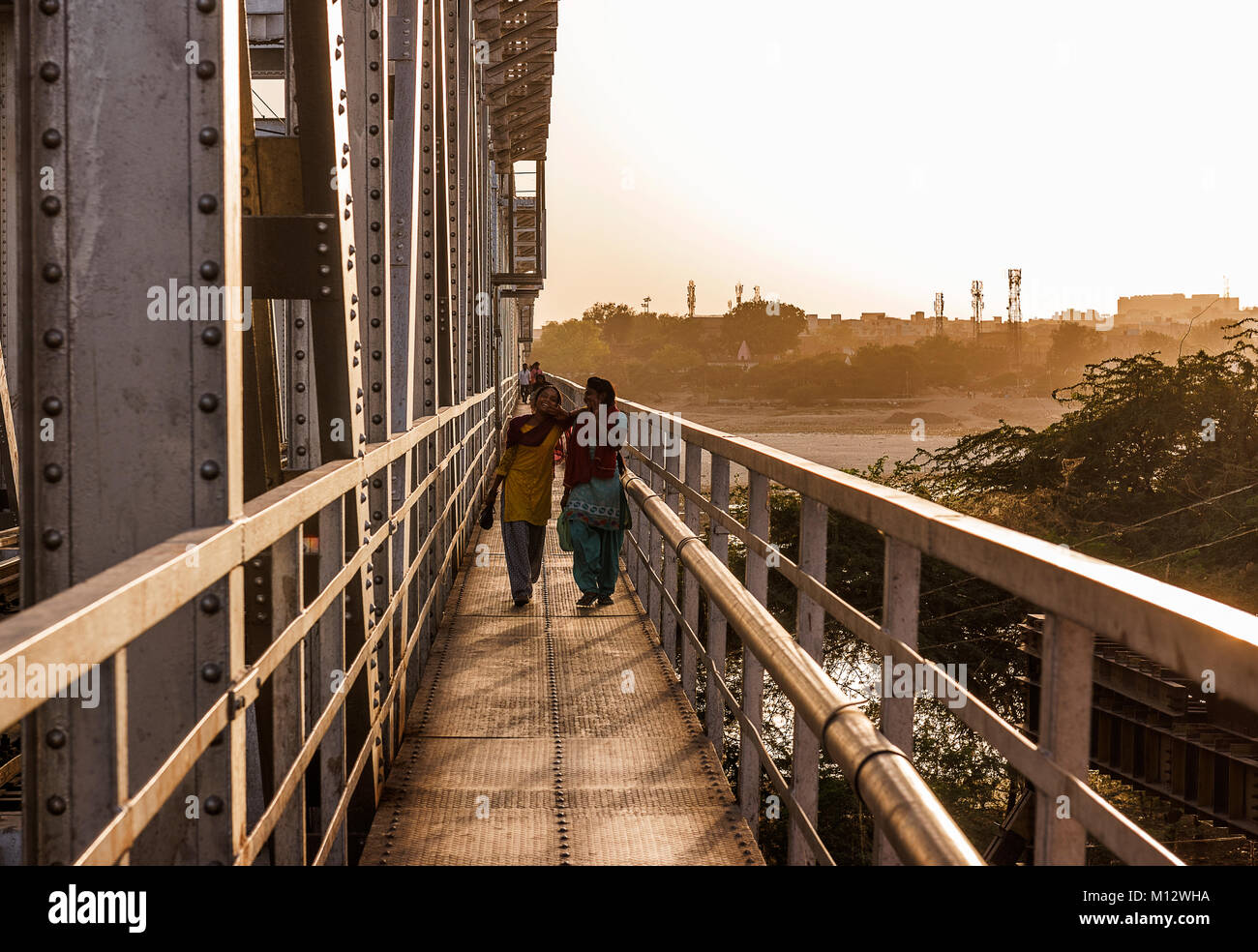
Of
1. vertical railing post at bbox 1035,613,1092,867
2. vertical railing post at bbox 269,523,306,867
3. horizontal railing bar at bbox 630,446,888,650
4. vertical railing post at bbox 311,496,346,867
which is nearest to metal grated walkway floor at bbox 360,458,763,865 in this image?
vertical railing post at bbox 311,496,346,867

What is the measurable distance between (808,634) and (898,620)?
3.69 feet

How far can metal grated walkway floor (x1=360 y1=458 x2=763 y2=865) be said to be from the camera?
4746mm

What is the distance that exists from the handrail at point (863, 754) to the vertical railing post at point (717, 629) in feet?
6.20

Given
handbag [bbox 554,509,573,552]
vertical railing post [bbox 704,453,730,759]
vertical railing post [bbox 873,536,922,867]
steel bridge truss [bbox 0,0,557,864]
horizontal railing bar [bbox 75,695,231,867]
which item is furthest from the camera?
handbag [bbox 554,509,573,552]

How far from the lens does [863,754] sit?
7.63 feet

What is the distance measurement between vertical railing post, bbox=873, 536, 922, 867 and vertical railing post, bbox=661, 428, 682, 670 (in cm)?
446

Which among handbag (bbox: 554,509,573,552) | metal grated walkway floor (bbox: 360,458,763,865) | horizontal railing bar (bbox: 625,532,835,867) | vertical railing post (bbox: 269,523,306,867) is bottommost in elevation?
metal grated walkway floor (bbox: 360,458,763,865)

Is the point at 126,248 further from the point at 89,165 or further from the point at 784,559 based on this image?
the point at 784,559

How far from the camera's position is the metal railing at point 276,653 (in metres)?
1.75

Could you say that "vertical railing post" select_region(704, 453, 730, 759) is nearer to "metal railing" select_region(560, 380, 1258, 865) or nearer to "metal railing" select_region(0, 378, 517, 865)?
"metal railing" select_region(560, 380, 1258, 865)

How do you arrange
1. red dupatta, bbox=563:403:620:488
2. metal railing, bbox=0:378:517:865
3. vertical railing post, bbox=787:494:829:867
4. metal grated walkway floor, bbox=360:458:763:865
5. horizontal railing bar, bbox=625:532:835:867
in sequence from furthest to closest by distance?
red dupatta, bbox=563:403:620:488 → metal grated walkway floor, bbox=360:458:763:865 → vertical railing post, bbox=787:494:829:867 → horizontal railing bar, bbox=625:532:835:867 → metal railing, bbox=0:378:517:865

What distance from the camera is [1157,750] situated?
18781mm

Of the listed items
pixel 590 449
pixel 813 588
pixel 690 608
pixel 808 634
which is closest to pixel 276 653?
pixel 813 588

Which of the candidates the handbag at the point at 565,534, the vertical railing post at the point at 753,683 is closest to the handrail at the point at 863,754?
the vertical railing post at the point at 753,683
